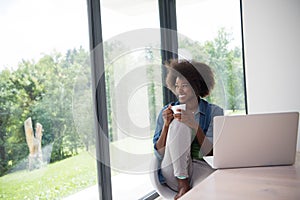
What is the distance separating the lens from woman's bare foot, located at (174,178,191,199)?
172cm

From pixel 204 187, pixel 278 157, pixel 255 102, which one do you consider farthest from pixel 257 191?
pixel 255 102

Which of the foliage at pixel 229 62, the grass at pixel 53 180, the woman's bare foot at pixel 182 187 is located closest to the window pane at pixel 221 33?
the foliage at pixel 229 62

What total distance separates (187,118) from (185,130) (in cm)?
7

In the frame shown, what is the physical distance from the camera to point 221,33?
314 cm

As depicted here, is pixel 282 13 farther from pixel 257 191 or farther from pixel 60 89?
pixel 257 191

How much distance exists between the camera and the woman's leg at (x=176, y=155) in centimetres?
170

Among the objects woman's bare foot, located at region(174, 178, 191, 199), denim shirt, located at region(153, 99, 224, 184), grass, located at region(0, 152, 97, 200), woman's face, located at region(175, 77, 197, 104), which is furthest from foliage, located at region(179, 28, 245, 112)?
grass, located at region(0, 152, 97, 200)

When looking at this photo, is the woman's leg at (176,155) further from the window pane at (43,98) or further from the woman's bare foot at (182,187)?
the window pane at (43,98)

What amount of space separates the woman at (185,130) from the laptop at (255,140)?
0.49 meters

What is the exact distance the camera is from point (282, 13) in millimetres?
2691

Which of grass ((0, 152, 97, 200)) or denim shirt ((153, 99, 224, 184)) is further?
denim shirt ((153, 99, 224, 184))

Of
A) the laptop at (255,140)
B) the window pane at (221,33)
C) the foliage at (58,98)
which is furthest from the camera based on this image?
the window pane at (221,33)

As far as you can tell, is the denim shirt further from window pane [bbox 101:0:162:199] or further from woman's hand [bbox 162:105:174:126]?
window pane [bbox 101:0:162:199]

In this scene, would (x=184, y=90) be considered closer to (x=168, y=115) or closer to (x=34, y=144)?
(x=168, y=115)
